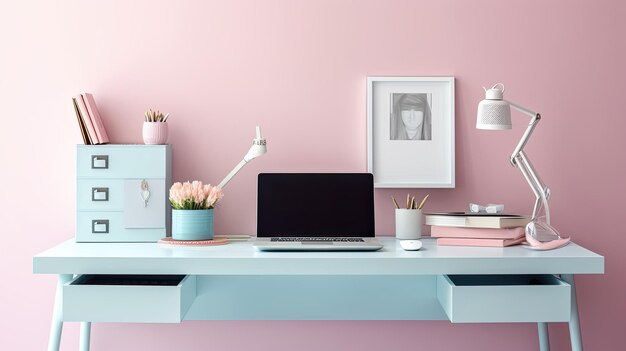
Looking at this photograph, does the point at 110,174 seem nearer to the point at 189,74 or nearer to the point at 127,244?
the point at 127,244

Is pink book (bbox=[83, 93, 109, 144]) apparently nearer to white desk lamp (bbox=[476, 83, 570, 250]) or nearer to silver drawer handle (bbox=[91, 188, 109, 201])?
silver drawer handle (bbox=[91, 188, 109, 201])

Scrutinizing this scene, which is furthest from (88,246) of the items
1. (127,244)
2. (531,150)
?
(531,150)

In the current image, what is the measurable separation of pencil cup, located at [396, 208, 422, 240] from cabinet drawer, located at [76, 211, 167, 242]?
753 millimetres

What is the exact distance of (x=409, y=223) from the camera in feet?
8.15

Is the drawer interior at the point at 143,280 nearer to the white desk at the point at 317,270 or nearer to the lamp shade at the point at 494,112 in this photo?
the white desk at the point at 317,270

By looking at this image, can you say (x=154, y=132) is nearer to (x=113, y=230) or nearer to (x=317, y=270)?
(x=113, y=230)

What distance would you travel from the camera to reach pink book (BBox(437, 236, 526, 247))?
2.31m

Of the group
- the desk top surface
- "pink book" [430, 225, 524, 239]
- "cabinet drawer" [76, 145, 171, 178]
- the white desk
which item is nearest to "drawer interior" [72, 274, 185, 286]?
the white desk

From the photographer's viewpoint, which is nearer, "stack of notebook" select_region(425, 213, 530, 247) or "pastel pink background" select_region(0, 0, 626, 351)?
"stack of notebook" select_region(425, 213, 530, 247)

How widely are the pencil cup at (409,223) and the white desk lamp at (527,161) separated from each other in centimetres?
35

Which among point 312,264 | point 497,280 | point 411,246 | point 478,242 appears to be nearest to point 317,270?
point 312,264

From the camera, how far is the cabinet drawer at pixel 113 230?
2.45 meters

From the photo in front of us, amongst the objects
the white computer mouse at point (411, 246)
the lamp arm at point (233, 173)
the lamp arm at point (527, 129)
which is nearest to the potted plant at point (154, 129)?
the lamp arm at point (233, 173)

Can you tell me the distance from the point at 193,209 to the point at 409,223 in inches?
27.0
